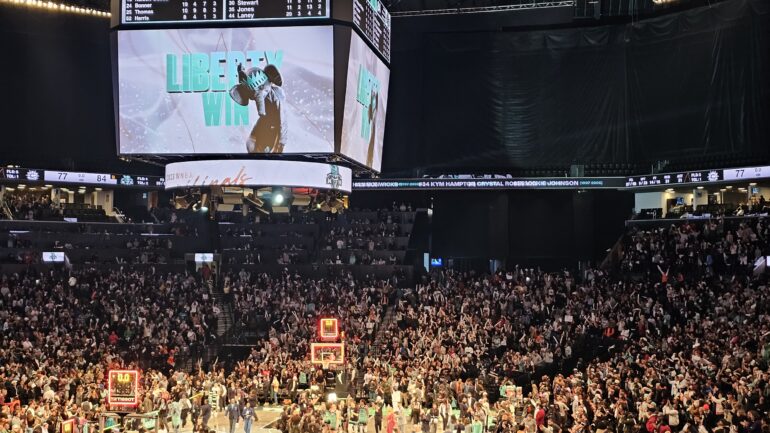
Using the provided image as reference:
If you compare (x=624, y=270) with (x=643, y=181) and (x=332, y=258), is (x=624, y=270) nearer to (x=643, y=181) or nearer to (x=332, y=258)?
(x=643, y=181)

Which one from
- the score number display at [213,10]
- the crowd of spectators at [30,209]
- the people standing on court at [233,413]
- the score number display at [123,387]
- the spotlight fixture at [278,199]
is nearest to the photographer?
the score number display at [123,387]

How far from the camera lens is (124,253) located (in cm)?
4531

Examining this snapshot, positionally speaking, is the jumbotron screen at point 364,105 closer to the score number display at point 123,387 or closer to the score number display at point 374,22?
the score number display at point 374,22

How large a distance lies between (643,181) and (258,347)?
66.2ft

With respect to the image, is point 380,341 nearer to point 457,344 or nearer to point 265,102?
point 457,344

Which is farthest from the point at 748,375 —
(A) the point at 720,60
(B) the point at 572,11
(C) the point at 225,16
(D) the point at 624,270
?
(B) the point at 572,11

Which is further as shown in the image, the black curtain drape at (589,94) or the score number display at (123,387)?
the black curtain drape at (589,94)

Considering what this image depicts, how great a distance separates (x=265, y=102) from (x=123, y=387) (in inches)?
370

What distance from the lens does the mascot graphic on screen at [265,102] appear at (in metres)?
26.8

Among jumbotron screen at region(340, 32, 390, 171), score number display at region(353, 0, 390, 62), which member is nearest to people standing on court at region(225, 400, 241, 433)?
jumbotron screen at region(340, 32, 390, 171)

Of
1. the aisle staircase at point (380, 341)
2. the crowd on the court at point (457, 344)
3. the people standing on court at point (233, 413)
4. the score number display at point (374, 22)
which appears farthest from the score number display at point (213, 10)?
the aisle staircase at point (380, 341)

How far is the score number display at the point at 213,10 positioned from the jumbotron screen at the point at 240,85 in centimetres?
38

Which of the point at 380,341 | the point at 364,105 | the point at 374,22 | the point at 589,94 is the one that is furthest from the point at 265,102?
the point at 589,94

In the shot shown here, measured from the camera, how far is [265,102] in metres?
26.9
